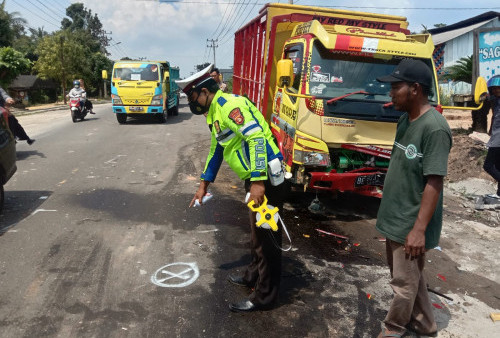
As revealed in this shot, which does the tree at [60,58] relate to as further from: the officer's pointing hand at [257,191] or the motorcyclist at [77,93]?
the officer's pointing hand at [257,191]

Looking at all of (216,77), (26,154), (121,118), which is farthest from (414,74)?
(121,118)

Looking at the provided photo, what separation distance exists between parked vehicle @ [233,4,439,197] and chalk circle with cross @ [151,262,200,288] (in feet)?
6.23

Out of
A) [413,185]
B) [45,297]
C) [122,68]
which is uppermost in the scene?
[122,68]

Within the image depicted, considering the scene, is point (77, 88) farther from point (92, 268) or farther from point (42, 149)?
point (92, 268)

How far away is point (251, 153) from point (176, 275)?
1624 mm

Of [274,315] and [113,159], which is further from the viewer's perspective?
[113,159]

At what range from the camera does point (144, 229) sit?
4938mm

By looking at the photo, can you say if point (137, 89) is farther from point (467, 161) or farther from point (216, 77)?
point (467, 161)

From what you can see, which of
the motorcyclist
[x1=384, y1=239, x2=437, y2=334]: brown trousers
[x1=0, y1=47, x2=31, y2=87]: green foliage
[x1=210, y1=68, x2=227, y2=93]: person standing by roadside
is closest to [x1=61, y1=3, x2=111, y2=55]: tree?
[x1=0, y1=47, x2=31, y2=87]: green foliage

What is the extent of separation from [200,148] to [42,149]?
3.93 m

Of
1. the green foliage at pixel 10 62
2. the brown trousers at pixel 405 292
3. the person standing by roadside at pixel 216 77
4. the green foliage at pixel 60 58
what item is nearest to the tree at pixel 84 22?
the green foliage at pixel 60 58

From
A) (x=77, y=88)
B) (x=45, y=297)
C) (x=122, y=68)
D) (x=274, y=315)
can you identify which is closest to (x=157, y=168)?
(x=45, y=297)

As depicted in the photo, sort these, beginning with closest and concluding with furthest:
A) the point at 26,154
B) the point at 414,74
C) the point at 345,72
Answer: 1. the point at 414,74
2. the point at 345,72
3. the point at 26,154

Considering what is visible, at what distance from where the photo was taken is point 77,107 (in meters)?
15.9
